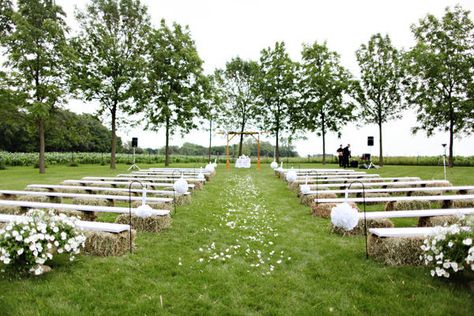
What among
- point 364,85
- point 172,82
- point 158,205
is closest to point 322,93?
point 364,85

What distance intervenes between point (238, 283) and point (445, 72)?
1019 inches

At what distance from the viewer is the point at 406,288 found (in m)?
3.52

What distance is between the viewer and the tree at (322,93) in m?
29.0

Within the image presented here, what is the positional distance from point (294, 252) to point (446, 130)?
82.9 feet

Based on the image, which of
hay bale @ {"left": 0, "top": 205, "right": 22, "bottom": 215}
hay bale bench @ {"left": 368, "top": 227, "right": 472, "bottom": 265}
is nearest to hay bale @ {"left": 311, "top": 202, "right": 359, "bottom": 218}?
hay bale bench @ {"left": 368, "top": 227, "right": 472, "bottom": 265}

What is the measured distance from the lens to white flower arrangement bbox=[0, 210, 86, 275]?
3.50 metres

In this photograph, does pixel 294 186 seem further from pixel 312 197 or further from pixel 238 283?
pixel 238 283

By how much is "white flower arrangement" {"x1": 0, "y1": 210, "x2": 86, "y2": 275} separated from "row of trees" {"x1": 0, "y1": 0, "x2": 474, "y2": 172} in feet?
53.4

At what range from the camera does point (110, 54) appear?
22984mm

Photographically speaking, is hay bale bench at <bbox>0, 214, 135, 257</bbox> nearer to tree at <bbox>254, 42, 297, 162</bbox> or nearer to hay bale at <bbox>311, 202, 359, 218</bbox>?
hay bale at <bbox>311, 202, 359, 218</bbox>

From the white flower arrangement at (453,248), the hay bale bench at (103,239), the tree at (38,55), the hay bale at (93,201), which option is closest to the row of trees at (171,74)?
the tree at (38,55)

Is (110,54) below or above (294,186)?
above

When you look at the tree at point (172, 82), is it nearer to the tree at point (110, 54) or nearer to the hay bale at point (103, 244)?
the tree at point (110, 54)

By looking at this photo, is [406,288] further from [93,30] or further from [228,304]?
[93,30]
